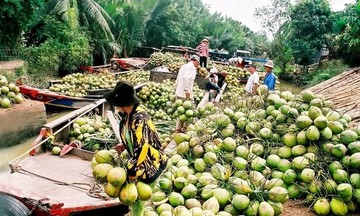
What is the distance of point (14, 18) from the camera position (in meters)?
13.7

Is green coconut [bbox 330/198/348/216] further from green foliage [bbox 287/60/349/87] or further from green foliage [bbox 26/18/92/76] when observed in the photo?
green foliage [bbox 287/60/349/87]

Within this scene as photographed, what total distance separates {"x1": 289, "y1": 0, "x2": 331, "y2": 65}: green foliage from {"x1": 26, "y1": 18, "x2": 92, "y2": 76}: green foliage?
485 inches

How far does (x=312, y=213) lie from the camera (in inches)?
134

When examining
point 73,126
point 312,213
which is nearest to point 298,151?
point 312,213

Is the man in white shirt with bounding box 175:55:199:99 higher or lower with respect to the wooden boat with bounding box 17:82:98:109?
higher

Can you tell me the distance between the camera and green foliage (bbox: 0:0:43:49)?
12.9m

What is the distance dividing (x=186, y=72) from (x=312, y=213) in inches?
180

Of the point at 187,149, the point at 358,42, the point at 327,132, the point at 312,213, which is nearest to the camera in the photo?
the point at 312,213

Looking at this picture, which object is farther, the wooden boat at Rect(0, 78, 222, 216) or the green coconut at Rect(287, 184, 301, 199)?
the green coconut at Rect(287, 184, 301, 199)

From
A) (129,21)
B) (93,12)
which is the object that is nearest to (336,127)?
(93,12)

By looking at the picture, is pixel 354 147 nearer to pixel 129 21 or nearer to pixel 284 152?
pixel 284 152

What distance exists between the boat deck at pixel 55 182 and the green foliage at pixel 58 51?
34.2 feet

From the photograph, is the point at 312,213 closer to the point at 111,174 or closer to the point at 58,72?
the point at 111,174

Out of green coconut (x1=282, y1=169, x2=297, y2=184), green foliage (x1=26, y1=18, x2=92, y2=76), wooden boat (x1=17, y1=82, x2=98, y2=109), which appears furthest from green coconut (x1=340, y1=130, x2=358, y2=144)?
green foliage (x1=26, y1=18, x2=92, y2=76)
